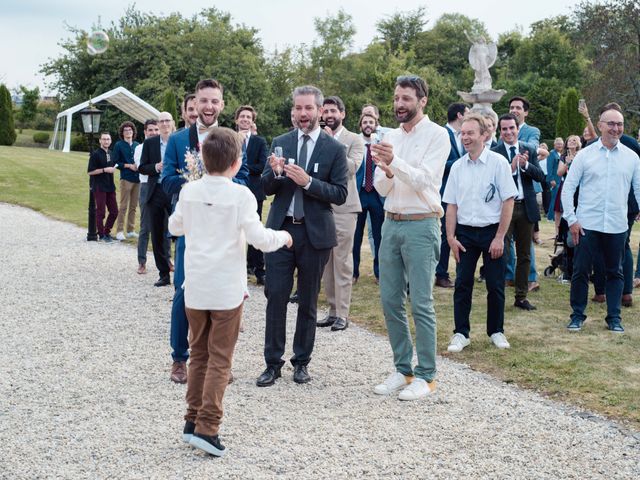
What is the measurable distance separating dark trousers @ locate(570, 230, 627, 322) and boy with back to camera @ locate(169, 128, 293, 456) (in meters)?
4.58

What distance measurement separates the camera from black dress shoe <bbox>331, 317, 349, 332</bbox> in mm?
7773

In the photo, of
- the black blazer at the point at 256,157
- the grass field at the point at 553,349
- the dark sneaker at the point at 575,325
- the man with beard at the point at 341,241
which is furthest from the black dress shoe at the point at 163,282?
the dark sneaker at the point at 575,325

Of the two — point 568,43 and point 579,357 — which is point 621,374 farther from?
point 568,43

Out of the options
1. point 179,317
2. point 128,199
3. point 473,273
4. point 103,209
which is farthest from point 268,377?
point 128,199

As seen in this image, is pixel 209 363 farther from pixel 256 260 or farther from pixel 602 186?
pixel 256 260

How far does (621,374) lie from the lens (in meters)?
6.14

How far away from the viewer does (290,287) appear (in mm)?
5793

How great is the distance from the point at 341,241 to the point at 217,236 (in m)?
3.85

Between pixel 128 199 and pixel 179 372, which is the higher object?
pixel 128 199

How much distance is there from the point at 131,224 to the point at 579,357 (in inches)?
449

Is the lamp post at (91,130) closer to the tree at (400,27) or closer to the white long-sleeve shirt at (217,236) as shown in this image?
the white long-sleeve shirt at (217,236)

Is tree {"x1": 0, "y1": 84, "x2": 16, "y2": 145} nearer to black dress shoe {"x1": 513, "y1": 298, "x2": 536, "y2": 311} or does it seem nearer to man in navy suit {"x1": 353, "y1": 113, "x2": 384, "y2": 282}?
man in navy suit {"x1": 353, "y1": 113, "x2": 384, "y2": 282}

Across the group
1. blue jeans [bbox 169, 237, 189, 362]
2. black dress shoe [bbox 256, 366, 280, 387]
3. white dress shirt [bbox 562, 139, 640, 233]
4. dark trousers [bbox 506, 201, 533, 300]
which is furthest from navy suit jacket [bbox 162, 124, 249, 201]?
dark trousers [bbox 506, 201, 533, 300]

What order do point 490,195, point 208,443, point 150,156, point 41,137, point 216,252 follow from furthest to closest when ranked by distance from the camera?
point 41,137 < point 150,156 < point 490,195 < point 216,252 < point 208,443
